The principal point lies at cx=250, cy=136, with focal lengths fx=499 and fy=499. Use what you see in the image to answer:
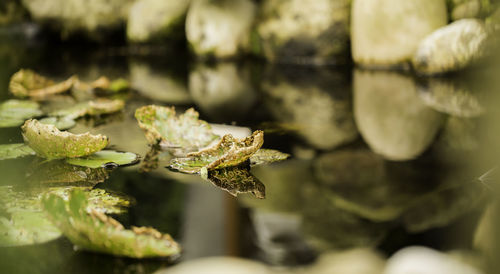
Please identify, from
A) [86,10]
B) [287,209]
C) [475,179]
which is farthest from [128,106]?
[86,10]

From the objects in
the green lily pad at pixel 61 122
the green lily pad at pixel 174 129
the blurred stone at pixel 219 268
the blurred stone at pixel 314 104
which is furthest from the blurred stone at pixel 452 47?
the blurred stone at pixel 219 268

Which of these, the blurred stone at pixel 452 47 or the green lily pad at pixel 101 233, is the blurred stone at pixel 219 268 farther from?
the blurred stone at pixel 452 47

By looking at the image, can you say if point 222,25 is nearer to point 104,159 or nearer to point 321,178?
point 104,159

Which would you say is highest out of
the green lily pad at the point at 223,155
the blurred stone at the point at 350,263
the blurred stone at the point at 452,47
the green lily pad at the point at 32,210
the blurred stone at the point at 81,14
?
the blurred stone at the point at 81,14

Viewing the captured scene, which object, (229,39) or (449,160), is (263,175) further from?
(229,39)

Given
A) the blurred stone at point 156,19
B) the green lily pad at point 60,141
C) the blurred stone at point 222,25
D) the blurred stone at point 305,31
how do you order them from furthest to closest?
the blurred stone at point 156,19, the blurred stone at point 222,25, the blurred stone at point 305,31, the green lily pad at point 60,141

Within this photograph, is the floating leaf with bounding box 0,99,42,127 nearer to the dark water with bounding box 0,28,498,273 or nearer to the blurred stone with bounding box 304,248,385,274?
→ the dark water with bounding box 0,28,498,273
